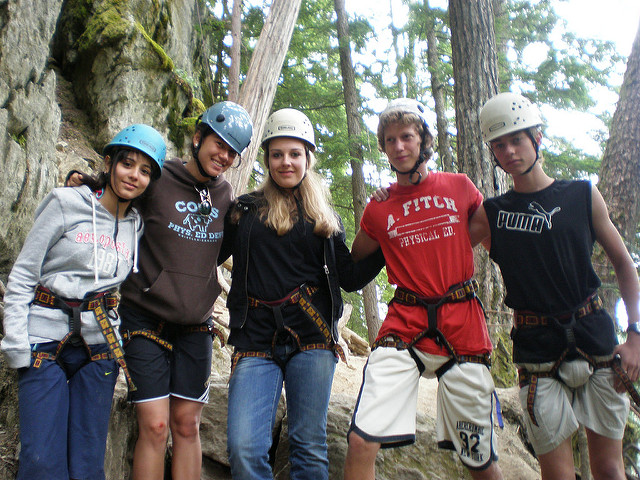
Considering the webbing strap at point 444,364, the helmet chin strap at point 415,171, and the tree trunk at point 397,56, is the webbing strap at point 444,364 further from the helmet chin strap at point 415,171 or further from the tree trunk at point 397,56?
the tree trunk at point 397,56

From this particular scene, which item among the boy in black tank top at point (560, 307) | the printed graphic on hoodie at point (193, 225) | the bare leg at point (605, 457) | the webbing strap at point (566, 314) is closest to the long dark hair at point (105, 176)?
the printed graphic on hoodie at point (193, 225)

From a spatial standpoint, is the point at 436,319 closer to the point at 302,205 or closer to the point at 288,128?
the point at 302,205

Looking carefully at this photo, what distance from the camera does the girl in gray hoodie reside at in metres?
2.36

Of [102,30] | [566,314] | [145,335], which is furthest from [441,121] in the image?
[145,335]

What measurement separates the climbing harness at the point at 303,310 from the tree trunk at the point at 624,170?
3727mm

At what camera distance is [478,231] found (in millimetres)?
3129

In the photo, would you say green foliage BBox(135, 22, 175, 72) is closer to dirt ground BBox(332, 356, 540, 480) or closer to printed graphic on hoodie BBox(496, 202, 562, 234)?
dirt ground BBox(332, 356, 540, 480)

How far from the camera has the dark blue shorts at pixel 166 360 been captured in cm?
278

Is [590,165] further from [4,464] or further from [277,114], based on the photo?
[4,464]

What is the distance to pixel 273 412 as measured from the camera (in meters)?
2.78

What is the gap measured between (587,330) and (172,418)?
264cm

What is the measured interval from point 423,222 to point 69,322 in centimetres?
223

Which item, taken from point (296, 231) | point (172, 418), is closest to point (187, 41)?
point (296, 231)

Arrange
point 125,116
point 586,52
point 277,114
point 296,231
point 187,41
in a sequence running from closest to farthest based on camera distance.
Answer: point 296,231, point 277,114, point 125,116, point 187,41, point 586,52
